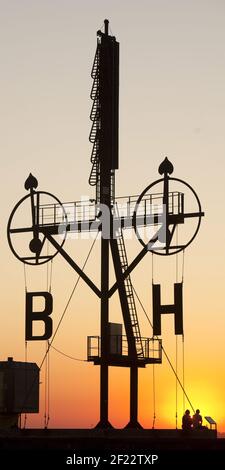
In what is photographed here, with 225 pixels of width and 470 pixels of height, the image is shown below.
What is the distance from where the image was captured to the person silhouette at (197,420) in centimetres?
5894

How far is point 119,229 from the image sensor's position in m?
64.6

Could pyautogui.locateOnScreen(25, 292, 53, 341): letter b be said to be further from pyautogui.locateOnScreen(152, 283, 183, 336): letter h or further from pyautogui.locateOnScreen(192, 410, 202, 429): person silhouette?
pyautogui.locateOnScreen(192, 410, 202, 429): person silhouette

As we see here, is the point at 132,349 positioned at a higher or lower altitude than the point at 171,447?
higher

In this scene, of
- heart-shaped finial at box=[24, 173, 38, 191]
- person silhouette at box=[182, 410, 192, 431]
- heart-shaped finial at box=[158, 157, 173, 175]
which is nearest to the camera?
person silhouette at box=[182, 410, 192, 431]

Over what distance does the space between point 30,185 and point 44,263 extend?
3738mm

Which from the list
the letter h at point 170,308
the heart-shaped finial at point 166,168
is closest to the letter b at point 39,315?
the letter h at point 170,308

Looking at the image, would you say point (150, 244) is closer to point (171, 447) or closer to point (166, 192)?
point (166, 192)

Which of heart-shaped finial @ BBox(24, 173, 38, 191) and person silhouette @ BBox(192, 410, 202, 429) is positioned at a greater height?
heart-shaped finial @ BBox(24, 173, 38, 191)

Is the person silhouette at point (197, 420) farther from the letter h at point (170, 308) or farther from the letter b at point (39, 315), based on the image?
the letter b at point (39, 315)

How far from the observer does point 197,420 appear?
59.0 meters

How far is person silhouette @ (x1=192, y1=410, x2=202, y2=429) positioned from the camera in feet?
193

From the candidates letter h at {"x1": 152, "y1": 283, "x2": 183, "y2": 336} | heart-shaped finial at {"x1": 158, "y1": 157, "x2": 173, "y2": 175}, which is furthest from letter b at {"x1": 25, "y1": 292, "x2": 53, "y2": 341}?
heart-shaped finial at {"x1": 158, "y1": 157, "x2": 173, "y2": 175}

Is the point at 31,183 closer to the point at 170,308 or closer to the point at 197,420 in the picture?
the point at 170,308
